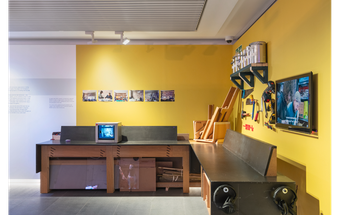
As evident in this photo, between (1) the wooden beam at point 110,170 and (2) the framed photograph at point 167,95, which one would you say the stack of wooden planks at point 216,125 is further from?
(1) the wooden beam at point 110,170

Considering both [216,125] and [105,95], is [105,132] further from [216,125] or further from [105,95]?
[216,125]

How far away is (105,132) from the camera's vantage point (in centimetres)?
371

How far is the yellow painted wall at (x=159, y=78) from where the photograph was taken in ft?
14.6

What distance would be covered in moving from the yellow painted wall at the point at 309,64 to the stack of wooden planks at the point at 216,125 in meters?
0.96

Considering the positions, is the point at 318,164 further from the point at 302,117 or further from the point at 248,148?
the point at 248,148

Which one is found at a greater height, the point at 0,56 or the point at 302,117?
the point at 0,56

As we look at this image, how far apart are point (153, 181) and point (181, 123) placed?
4.40ft

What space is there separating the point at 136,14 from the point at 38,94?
115 inches

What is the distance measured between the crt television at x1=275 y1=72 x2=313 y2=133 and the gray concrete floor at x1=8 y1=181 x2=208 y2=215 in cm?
171

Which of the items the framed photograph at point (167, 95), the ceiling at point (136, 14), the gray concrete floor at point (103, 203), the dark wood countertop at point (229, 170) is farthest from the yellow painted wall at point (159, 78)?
the dark wood countertop at point (229, 170)

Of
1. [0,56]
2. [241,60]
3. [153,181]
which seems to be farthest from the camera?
[153,181]

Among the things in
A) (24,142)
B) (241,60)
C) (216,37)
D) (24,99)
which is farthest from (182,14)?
(24,142)

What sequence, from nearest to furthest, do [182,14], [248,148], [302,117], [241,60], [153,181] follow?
[302,117]
[248,148]
[182,14]
[241,60]
[153,181]

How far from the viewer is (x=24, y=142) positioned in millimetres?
4395
